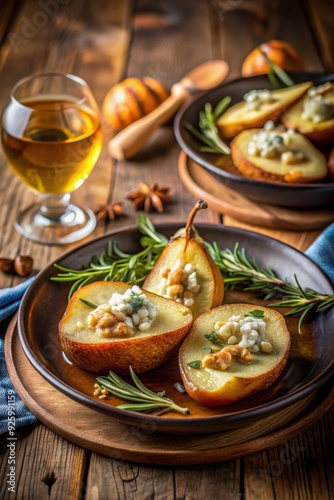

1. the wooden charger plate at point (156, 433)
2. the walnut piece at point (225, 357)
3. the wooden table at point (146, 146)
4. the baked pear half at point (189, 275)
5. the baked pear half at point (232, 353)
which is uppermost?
the walnut piece at point (225, 357)

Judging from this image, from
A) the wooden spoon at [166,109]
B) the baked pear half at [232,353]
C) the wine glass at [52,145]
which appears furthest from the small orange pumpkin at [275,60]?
the baked pear half at [232,353]

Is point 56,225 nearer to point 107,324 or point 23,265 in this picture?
point 23,265

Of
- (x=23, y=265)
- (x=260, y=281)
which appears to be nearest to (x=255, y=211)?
(x=260, y=281)

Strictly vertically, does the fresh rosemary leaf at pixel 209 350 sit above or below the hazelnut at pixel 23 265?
above

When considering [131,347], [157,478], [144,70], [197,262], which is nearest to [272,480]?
[157,478]

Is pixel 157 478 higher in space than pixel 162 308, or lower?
lower

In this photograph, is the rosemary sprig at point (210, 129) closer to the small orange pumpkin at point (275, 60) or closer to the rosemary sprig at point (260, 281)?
the small orange pumpkin at point (275, 60)

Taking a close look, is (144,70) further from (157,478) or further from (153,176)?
(157,478)

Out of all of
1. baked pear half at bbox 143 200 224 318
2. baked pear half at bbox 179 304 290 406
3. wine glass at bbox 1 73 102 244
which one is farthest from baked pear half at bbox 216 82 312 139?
baked pear half at bbox 179 304 290 406
